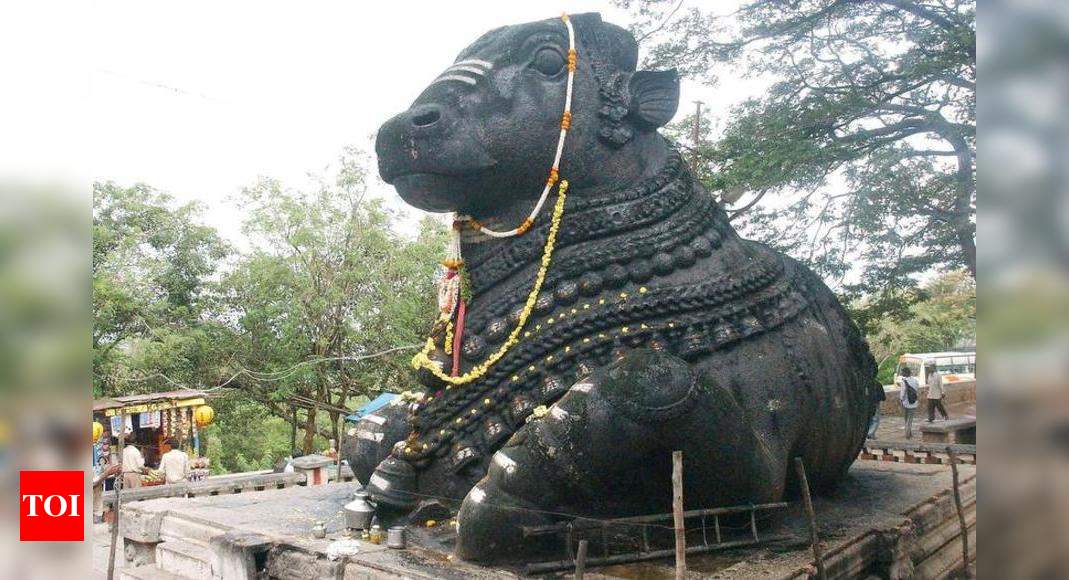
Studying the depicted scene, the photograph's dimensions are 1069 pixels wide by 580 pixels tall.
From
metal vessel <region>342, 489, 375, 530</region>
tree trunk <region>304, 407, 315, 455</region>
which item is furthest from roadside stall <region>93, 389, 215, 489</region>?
metal vessel <region>342, 489, 375, 530</region>

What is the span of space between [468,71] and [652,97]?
1.05 metres

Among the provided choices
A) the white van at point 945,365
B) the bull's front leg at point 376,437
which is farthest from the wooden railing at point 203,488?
the white van at point 945,365

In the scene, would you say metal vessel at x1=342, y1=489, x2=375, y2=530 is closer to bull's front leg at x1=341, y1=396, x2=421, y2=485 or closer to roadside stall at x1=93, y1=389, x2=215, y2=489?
bull's front leg at x1=341, y1=396, x2=421, y2=485

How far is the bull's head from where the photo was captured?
432 cm

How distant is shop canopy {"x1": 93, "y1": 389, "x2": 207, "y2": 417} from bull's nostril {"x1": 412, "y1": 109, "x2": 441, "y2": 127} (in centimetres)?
1197

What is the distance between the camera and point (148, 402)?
50.8ft

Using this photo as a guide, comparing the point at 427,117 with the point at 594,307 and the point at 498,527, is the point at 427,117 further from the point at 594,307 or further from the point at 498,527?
the point at 498,527

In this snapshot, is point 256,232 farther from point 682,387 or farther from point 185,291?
point 682,387

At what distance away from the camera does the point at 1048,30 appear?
1.13 metres

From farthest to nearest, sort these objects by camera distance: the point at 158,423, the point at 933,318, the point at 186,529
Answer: the point at 158,423, the point at 933,318, the point at 186,529

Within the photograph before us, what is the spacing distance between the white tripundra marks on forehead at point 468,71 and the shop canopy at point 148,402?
1202 centimetres

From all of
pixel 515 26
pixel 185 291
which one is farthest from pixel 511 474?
pixel 185 291

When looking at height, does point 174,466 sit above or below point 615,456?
below

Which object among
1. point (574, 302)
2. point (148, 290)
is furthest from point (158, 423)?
point (574, 302)
